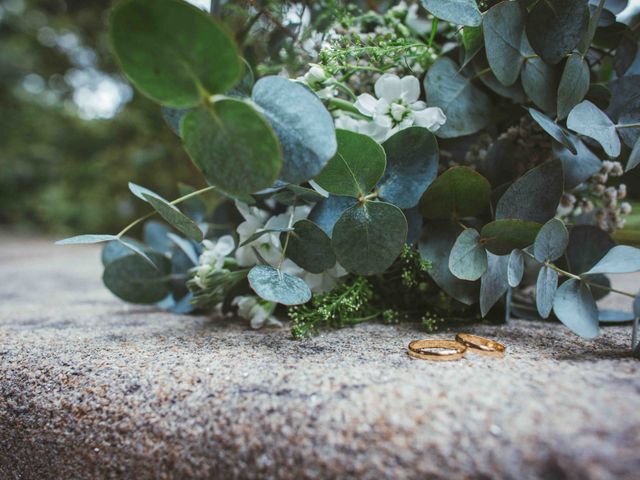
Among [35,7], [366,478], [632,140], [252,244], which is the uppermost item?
[35,7]

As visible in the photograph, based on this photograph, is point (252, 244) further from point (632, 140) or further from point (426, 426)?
point (632, 140)

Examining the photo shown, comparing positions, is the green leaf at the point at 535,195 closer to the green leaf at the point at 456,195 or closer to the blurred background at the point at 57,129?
the green leaf at the point at 456,195

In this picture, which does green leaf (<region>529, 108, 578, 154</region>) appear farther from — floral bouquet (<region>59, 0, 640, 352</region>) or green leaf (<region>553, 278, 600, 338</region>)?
green leaf (<region>553, 278, 600, 338</region>)

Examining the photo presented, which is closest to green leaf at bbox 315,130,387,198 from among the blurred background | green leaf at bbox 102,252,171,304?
green leaf at bbox 102,252,171,304

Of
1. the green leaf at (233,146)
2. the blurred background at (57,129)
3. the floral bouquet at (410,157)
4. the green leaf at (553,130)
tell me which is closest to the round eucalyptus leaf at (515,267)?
the floral bouquet at (410,157)

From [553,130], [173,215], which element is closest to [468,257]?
[553,130]

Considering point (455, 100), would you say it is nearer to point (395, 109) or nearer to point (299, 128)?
point (395, 109)

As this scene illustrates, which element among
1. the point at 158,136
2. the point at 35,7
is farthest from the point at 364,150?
the point at 35,7
